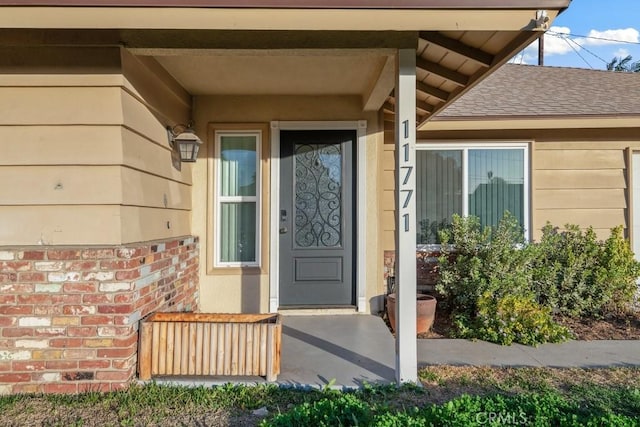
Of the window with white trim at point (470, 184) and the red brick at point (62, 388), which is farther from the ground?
the window with white trim at point (470, 184)

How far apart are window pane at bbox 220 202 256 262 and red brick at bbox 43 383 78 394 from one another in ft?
7.08

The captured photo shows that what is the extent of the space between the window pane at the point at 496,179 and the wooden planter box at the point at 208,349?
11.2 feet

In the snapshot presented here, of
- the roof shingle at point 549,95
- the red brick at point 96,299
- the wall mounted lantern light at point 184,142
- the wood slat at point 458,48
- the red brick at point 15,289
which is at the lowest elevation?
the red brick at point 96,299

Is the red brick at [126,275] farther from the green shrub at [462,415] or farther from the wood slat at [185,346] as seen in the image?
the green shrub at [462,415]

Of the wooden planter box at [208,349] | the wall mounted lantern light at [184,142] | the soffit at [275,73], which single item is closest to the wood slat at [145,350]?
the wooden planter box at [208,349]

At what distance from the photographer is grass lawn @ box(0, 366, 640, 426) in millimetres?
2326

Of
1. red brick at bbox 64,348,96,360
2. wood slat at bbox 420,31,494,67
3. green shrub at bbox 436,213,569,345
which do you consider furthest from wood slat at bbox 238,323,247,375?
wood slat at bbox 420,31,494,67

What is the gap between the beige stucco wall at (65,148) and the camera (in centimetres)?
288

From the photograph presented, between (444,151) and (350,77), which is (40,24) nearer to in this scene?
(350,77)

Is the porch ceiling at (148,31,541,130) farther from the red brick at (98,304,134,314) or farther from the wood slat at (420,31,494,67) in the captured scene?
the red brick at (98,304,134,314)

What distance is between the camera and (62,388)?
9.39ft

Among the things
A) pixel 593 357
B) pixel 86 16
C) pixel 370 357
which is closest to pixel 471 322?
pixel 593 357

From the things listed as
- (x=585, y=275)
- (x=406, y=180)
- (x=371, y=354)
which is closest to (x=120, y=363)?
(x=371, y=354)

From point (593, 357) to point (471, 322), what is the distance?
113 centimetres
